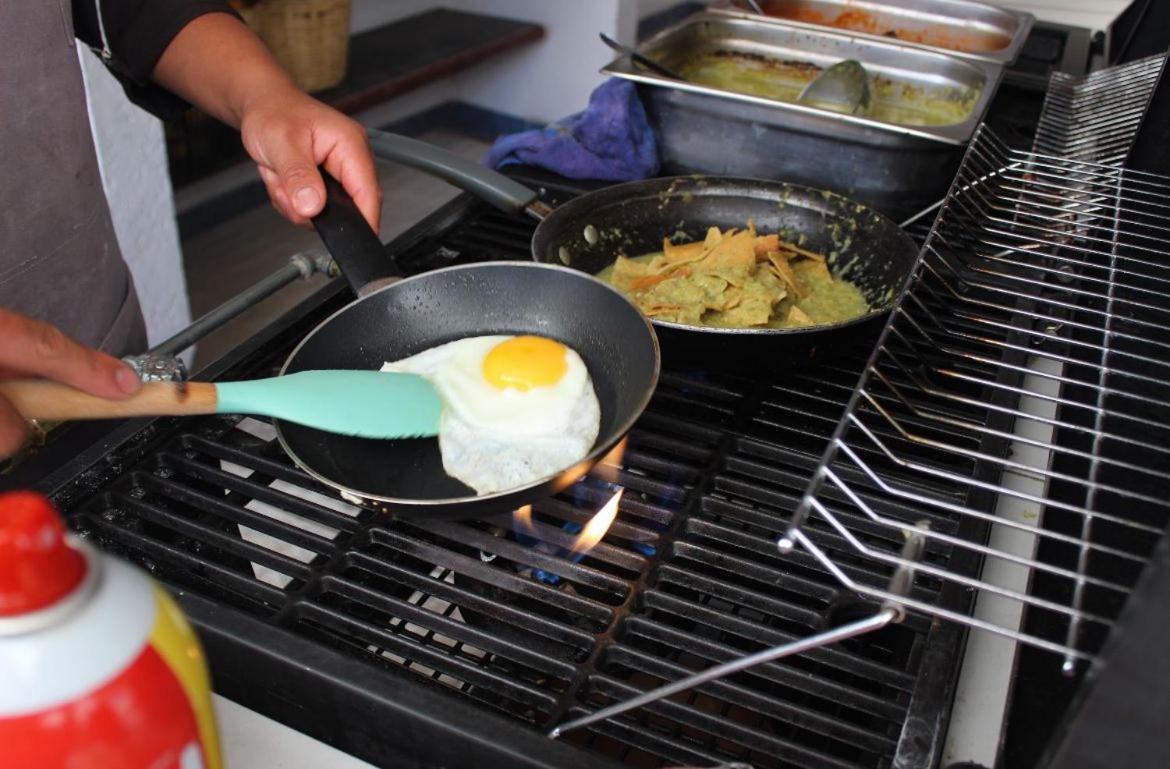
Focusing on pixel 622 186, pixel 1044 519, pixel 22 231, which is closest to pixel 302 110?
pixel 22 231

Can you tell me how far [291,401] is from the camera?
103 cm

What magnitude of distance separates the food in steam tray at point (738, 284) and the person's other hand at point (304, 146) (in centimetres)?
44

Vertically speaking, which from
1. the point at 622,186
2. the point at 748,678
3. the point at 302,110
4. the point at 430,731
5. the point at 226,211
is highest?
the point at 302,110

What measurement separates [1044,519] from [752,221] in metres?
0.86

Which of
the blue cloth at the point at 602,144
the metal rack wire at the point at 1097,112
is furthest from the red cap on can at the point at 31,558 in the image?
the metal rack wire at the point at 1097,112

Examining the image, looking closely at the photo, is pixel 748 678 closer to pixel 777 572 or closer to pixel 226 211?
pixel 777 572

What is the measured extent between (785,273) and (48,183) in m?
1.12

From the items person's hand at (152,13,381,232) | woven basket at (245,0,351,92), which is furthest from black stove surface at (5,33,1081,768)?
woven basket at (245,0,351,92)

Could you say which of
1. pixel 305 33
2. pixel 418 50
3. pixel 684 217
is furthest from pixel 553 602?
pixel 418 50

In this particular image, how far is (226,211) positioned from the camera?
14.5ft

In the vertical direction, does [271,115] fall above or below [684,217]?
above

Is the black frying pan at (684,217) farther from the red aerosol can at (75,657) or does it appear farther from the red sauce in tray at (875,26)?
Answer: the red sauce in tray at (875,26)

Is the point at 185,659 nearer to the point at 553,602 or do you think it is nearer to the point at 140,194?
the point at 553,602

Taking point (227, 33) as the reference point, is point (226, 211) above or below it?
below
